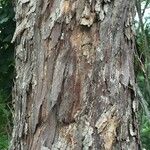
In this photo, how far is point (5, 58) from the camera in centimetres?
336

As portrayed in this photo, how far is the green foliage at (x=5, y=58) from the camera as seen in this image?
10.6 ft

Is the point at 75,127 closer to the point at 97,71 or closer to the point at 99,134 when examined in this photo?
the point at 99,134

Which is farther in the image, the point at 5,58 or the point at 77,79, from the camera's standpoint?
the point at 5,58

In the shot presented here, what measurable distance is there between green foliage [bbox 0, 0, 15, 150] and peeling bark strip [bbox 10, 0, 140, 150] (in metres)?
1.85

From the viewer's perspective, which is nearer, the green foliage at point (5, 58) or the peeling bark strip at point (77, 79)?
the peeling bark strip at point (77, 79)

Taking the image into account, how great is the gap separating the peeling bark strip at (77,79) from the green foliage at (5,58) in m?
1.85

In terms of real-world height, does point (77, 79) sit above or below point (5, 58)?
below

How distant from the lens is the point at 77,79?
1271 mm

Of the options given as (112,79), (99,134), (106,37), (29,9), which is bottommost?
(99,134)

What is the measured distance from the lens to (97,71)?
1272mm

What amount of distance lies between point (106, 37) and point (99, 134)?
0.96 ft

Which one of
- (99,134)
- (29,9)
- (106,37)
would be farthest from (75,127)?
(29,9)

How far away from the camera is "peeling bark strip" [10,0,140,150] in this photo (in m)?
1.25

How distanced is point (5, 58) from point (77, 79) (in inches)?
85.4
